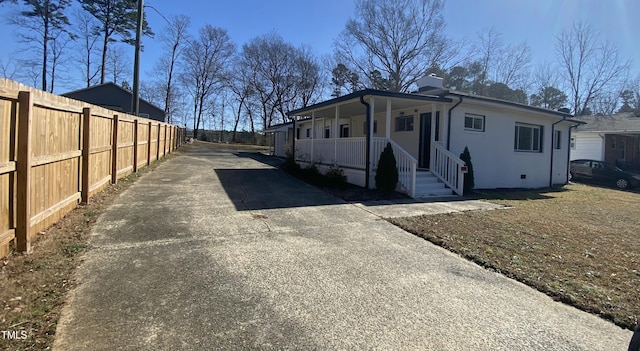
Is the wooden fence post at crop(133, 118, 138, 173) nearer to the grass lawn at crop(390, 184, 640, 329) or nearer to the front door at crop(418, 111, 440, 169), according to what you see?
the grass lawn at crop(390, 184, 640, 329)

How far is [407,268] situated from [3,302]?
3.75m

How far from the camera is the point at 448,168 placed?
10.4m

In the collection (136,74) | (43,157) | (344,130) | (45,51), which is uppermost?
(45,51)

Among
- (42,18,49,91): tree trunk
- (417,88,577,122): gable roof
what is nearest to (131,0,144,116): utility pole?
(417,88,577,122): gable roof

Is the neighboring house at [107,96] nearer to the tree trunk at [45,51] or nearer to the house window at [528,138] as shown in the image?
the tree trunk at [45,51]

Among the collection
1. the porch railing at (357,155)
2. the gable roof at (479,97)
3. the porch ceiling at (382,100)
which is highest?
the gable roof at (479,97)

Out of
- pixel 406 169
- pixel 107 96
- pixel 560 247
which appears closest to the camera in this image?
pixel 560 247

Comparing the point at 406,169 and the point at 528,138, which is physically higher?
the point at 528,138

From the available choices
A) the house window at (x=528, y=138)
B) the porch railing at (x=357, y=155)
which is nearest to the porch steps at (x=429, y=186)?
the porch railing at (x=357, y=155)

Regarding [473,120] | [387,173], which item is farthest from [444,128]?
[387,173]

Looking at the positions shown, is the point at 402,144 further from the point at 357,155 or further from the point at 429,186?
the point at 429,186

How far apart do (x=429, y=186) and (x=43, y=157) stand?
8682 mm

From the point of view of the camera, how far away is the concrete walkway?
8.45ft

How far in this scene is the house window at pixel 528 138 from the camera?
13320mm
